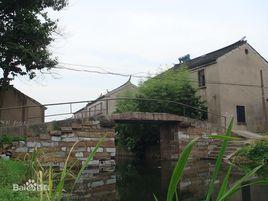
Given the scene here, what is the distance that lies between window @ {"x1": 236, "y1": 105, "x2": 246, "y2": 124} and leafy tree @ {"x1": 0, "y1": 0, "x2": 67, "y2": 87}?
14391mm

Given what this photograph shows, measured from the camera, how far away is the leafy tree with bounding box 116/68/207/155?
23.1 metres

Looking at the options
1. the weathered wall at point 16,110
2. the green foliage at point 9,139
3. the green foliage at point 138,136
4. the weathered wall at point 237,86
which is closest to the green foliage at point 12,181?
the green foliage at point 9,139

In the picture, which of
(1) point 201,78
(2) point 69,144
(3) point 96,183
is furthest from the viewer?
(1) point 201,78

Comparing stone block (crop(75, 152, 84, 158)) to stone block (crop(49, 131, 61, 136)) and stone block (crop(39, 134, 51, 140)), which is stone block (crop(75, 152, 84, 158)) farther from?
stone block (crop(39, 134, 51, 140))

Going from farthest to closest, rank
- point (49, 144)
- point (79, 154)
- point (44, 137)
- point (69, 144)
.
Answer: point (79, 154) → point (69, 144) → point (49, 144) → point (44, 137)

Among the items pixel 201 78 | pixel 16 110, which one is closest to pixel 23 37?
pixel 16 110

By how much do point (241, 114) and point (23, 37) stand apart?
54.1ft

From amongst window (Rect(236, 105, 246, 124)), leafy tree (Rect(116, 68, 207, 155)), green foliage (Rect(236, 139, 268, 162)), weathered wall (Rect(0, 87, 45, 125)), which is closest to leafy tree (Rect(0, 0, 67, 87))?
weathered wall (Rect(0, 87, 45, 125))

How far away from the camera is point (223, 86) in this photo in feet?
85.8

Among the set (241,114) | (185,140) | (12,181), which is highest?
(241,114)

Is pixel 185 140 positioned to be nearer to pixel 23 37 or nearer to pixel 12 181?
pixel 23 37

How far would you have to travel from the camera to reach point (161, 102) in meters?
23.0

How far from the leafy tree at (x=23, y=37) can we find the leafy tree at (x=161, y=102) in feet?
22.6

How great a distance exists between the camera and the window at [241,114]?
88.9 feet
